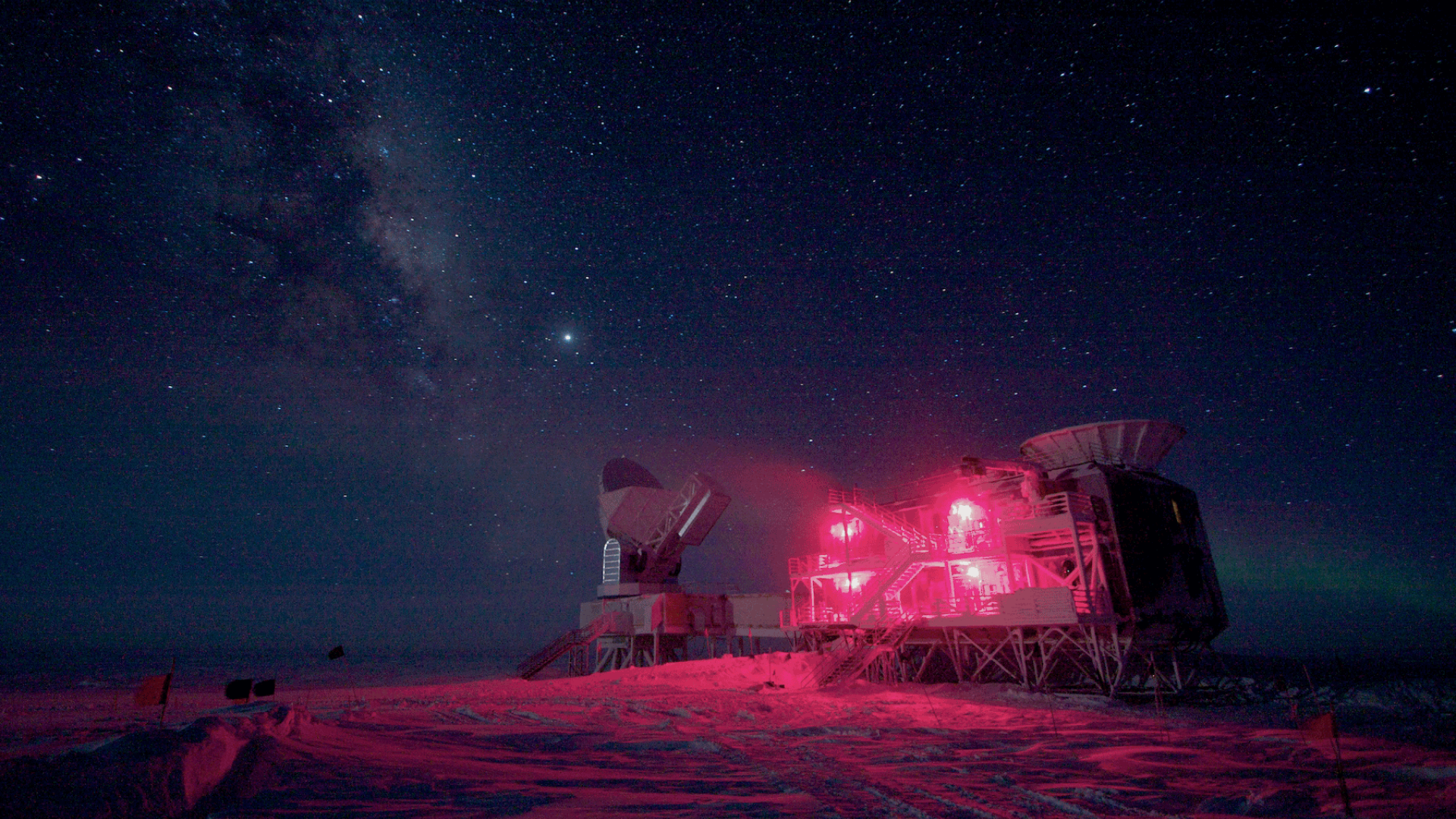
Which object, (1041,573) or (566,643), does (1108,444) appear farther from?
(566,643)

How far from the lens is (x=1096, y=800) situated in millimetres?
8469

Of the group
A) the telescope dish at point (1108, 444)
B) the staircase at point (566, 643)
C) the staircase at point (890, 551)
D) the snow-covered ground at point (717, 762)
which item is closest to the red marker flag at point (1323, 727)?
the snow-covered ground at point (717, 762)

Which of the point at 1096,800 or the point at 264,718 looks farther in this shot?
the point at 264,718

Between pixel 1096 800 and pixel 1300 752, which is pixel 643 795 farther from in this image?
pixel 1300 752

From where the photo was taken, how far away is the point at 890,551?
30984mm

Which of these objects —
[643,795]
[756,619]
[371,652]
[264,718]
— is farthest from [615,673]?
[371,652]

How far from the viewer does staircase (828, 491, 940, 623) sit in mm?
27312

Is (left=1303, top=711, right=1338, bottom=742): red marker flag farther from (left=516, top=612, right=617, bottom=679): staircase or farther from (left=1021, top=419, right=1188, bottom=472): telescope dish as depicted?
(left=516, top=612, right=617, bottom=679): staircase

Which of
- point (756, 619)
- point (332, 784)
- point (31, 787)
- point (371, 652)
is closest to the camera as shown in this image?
point (31, 787)

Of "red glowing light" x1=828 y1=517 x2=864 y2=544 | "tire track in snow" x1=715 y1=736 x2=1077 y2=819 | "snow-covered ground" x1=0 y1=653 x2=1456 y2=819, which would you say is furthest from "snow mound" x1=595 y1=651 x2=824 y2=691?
"tire track in snow" x1=715 y1=736 x2=1077 y2=819

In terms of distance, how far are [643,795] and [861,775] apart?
12.4 feet

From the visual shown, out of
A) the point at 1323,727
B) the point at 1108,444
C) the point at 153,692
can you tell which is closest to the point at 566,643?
the point at 153,692

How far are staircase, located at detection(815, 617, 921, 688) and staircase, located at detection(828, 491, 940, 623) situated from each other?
2.41ft

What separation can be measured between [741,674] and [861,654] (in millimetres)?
5038
